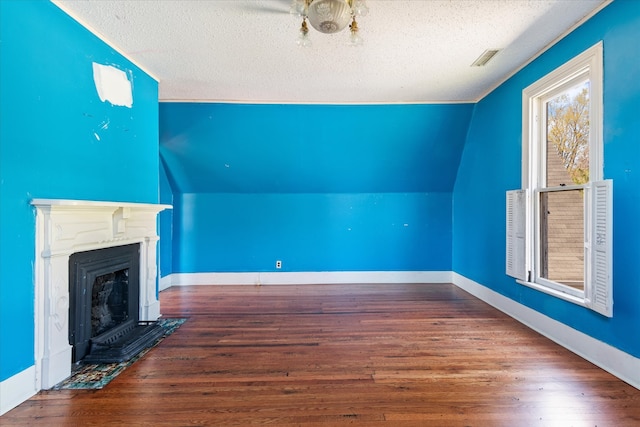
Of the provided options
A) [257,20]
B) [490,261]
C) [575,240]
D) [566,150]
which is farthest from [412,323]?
[257,20]

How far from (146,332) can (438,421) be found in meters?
2.37

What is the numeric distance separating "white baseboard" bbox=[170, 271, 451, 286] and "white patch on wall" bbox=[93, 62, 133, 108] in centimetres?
274

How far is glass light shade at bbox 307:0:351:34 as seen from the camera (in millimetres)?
1721

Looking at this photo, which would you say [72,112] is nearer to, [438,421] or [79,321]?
[79,321]

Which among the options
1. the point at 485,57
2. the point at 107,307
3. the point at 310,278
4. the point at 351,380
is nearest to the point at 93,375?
the point at 107,307

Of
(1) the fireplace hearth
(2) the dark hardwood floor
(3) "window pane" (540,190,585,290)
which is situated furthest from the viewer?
→ (3) "window pane" (540,190,585,290)

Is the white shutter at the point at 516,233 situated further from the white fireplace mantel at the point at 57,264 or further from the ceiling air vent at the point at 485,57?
the white fireplace mantel at the point at 57,264

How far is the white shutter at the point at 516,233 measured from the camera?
114 inches

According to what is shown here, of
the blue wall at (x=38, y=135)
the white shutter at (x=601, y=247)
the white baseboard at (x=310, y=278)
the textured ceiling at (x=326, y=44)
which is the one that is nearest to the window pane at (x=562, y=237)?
the white shutter at (x=601, y=247)

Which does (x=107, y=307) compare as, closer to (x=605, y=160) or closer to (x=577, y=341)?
(x=577, y=341)

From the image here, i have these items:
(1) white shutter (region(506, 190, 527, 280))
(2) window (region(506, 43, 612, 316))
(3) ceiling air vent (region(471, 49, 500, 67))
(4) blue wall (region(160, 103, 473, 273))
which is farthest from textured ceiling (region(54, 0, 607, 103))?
(1) white shutter (region(506, 190, 527, 280))

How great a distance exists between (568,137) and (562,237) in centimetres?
87

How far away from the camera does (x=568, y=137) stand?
2523 millimetres

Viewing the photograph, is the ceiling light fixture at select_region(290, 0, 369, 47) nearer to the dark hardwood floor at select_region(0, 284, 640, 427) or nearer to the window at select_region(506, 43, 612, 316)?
the window at select_region(506, 43, 612, 316)
